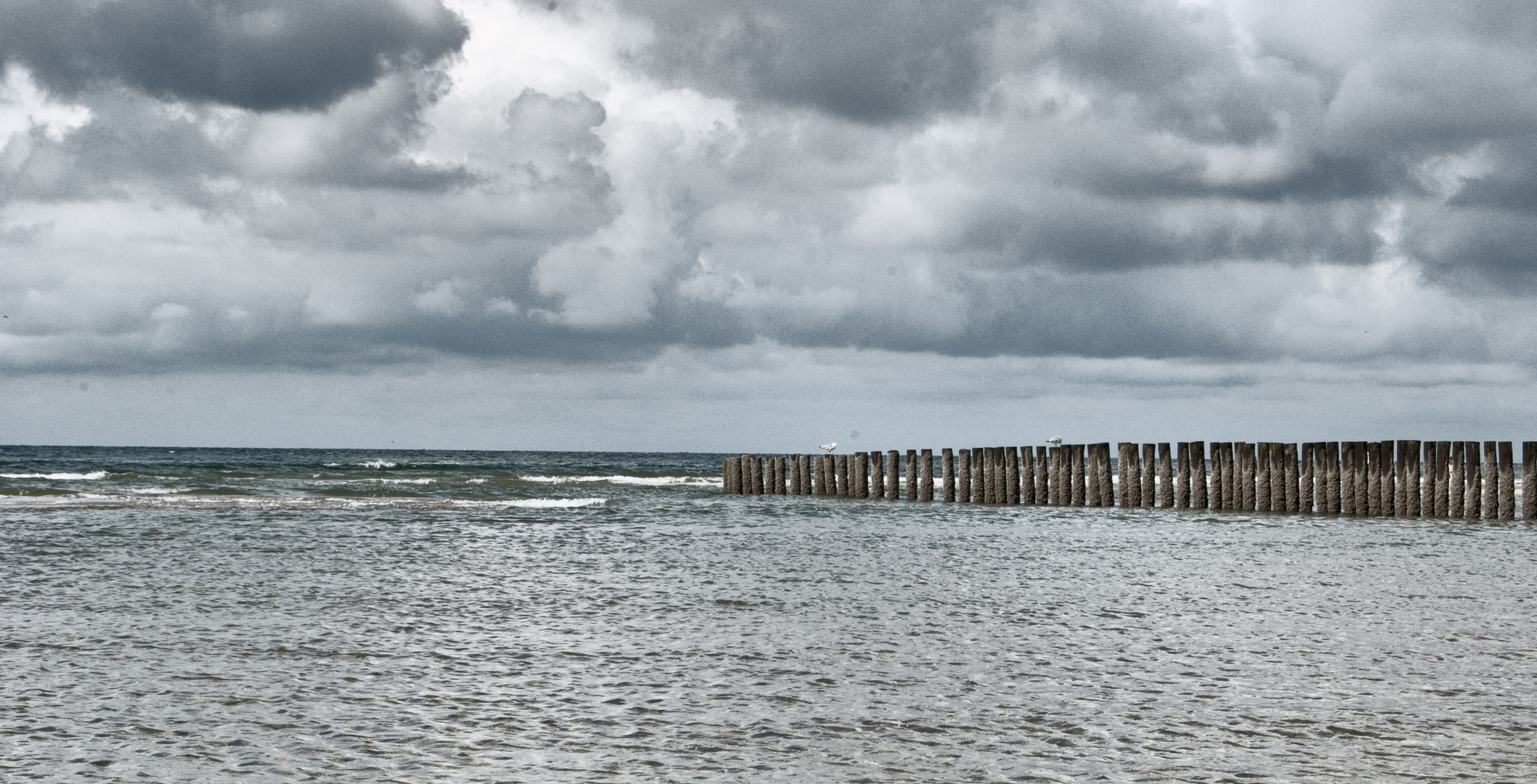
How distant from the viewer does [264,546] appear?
1852cm

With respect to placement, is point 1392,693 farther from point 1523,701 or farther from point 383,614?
point 383,614

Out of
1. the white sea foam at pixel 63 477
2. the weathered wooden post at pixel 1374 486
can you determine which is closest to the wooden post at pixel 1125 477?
the weathered wooden post at pixel 1374 486

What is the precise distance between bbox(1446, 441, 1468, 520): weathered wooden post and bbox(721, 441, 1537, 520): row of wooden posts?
17 millimetres

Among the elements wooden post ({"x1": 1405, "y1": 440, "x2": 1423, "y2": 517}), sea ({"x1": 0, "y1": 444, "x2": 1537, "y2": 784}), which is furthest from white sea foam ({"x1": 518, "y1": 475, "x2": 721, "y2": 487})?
sea ({"x1": 0, "y1": 444, "x2": 1537, "y2": 784})

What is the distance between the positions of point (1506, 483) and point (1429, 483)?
1.37 meters

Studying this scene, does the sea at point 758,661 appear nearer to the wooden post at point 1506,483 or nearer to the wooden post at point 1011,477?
the wooden post at point 1506,483

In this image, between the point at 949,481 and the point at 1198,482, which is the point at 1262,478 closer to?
the point at 1198,482

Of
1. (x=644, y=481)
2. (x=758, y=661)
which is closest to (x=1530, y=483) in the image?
(x=758, y=661)

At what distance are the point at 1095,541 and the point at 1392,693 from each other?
41.8 ft

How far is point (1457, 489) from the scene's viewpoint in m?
26.3

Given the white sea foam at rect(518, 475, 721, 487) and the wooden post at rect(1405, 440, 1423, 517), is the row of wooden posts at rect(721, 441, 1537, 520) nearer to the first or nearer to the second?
the wooden post at rect(1405, 440, 1423, 517)

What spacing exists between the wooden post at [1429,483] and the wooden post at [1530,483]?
60.8 inches

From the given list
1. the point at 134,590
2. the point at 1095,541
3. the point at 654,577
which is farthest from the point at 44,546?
the point at 1095,541

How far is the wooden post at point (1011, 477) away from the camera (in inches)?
1293
